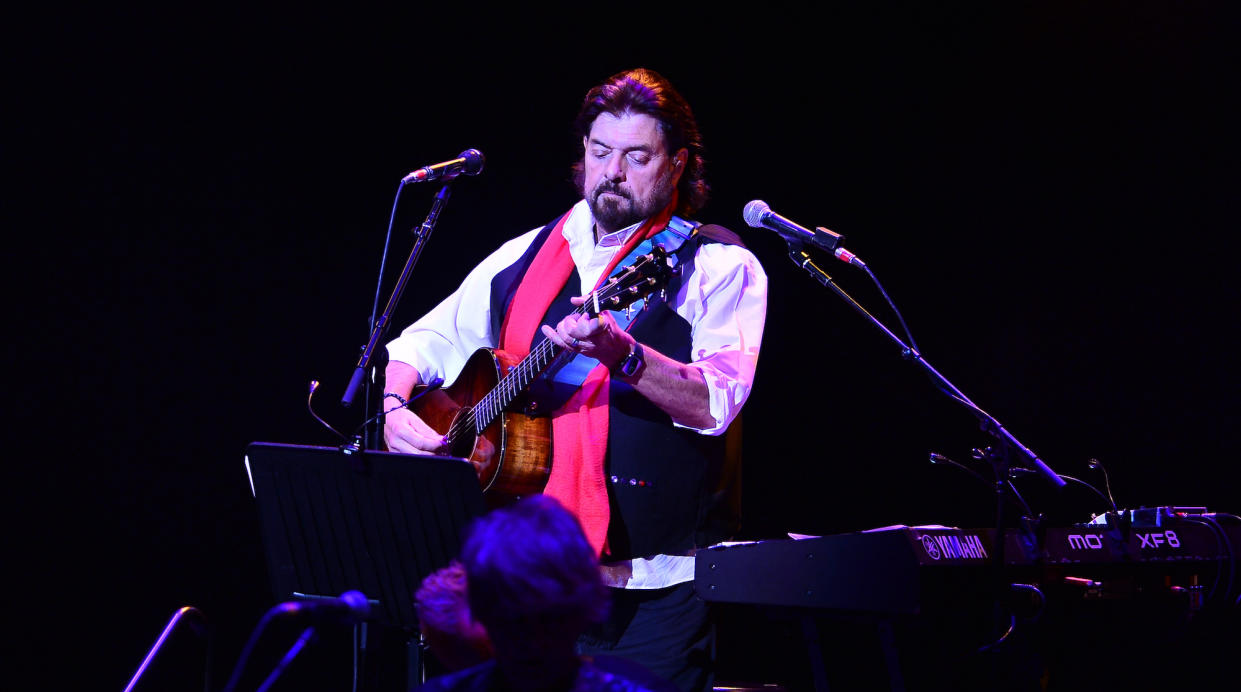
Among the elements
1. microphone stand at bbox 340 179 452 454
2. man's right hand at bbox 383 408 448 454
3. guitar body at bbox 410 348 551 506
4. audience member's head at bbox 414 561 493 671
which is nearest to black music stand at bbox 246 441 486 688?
microphone stand at bbox 340 179 452 454

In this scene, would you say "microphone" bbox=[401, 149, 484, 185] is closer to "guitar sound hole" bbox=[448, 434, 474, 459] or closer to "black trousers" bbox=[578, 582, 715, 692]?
"guitar sound hole" bbox=[448, 434, 474, 459]

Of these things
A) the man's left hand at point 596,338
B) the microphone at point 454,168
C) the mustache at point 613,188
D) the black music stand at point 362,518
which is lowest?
the black music stand at point 362,518

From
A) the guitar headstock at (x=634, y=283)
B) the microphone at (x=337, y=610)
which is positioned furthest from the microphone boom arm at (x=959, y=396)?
the microphone at (x=337, y=610)

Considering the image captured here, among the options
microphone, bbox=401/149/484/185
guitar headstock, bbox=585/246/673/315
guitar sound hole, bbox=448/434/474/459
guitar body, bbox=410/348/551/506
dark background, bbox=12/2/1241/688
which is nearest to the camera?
guitar headstock, bbox=585/246/673/315

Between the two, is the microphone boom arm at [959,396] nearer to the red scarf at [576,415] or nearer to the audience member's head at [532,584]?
the red scarf at [576,415]

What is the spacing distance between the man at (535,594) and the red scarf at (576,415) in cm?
122

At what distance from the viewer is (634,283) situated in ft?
9.82

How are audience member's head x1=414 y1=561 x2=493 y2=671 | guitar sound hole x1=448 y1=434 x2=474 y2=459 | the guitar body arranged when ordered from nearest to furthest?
audience member's head x1=414 y1=561 x2=493 y2=671 → the guitar body → guitar sound hole x1=448 y1=434 x2=474 y2=459

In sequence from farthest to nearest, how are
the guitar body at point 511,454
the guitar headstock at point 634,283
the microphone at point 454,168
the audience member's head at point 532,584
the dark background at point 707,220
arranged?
the dark background at point 707,220
the microphone at point 454,168
the guitar body at point 511,454
the guitar headstock at point 634,283
the audience member's head at point 532,584

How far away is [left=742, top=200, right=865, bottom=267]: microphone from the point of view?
9.85 feet

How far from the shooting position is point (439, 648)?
1.65 metres

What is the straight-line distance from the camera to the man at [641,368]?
2.97 metres

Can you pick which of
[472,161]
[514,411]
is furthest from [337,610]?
[472,161]

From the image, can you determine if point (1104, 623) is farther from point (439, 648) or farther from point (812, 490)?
point (439, 648)
